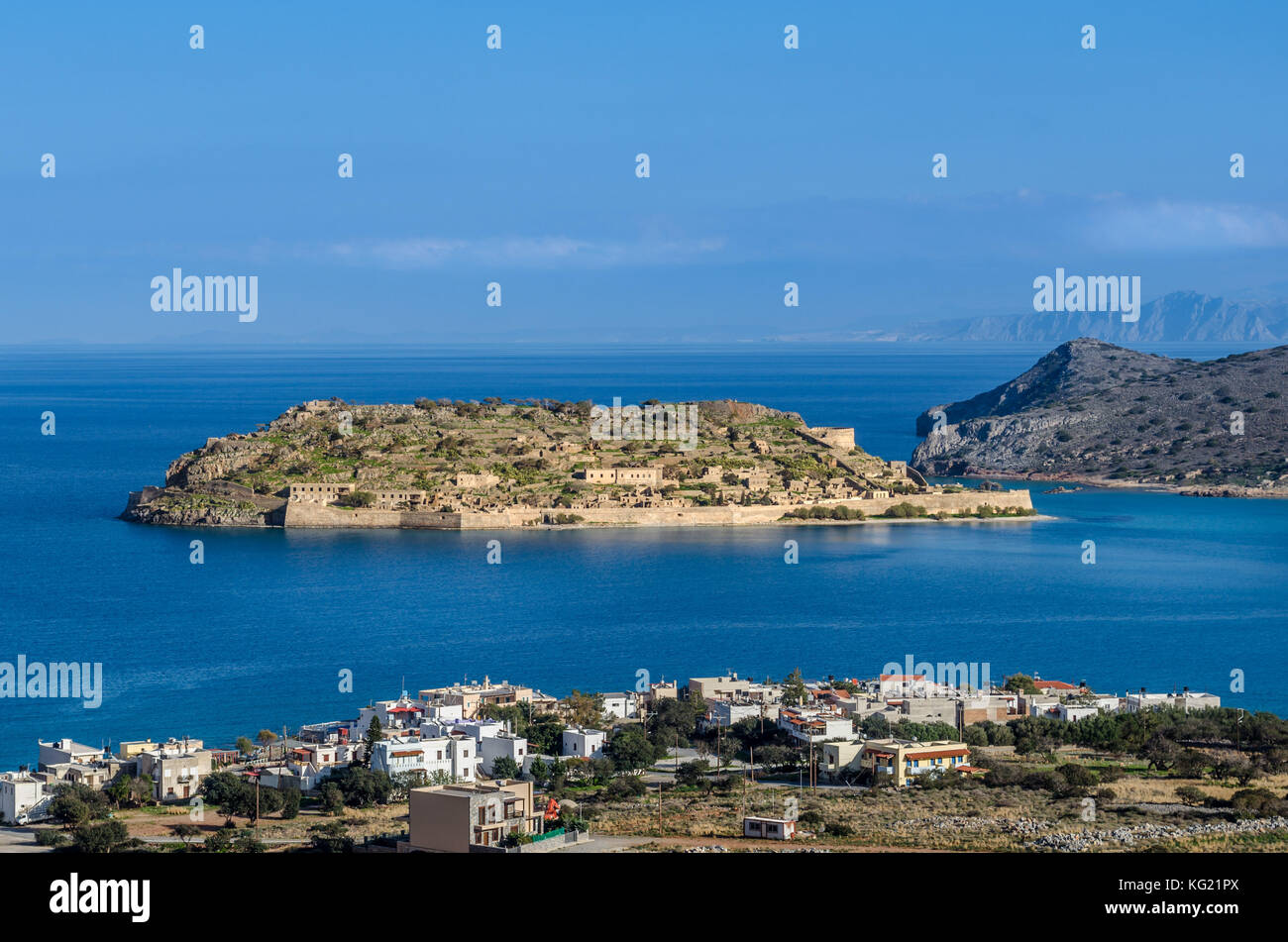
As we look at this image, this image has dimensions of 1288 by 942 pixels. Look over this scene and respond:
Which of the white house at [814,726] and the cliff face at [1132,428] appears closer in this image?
the white house at [814,726]

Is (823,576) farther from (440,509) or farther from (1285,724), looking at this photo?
(1285,724)

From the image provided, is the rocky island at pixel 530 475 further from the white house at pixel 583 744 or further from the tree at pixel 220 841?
the tree at pixel 220 841

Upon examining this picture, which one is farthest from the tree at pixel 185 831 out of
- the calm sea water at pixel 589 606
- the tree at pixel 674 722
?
the tree at pixel 674 722

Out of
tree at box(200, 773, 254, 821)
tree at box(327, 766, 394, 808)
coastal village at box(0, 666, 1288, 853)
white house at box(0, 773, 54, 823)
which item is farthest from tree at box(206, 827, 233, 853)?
white house at box(0, 773, 54, 823)

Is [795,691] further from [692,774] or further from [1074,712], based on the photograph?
[692,774]

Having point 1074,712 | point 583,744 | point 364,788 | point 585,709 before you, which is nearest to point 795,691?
point 585,709

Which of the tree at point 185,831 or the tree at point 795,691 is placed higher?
the tree at point 795,691
